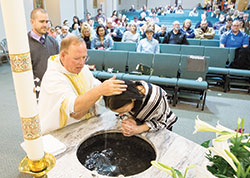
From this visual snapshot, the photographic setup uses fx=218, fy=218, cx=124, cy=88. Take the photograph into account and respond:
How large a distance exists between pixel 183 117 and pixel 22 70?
3.70m

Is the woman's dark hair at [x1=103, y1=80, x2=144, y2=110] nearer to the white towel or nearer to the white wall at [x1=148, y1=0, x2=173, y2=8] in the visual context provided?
the white towel

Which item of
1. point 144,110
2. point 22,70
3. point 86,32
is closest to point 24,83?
point 22,70

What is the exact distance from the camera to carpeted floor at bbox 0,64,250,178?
2.88 metres

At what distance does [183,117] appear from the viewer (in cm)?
400

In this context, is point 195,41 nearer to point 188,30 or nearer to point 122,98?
point 188,30

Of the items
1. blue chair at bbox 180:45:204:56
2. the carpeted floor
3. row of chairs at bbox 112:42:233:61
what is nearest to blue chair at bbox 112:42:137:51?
row of chairs at bbox 112:42:233:61

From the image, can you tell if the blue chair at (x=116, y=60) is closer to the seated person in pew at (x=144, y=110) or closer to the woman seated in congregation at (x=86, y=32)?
the woman seated in congregation at (x=86, y=32)

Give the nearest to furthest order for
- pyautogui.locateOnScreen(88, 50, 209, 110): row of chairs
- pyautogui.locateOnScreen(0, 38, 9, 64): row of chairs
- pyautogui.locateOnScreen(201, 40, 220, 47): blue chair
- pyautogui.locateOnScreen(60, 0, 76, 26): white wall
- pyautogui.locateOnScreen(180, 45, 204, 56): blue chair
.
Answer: pyautogui.locateOnScreen(88, 50, 209, 110): row of chairs < pyautogui.locateOnScreen(180, 45, 204, 56): blue chair < pyautogui.locateOnScreen(201, 40, 220, 47): blue chair < pyautogui.locateOnScreen(0, 38, 9, 64): row of chairs < pyautogui.locateOnScreen(60, 0, 76, 26): white wall

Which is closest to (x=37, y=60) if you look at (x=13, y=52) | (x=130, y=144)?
(x=130, y=144)

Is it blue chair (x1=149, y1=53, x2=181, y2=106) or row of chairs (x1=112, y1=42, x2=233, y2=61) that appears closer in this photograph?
blue chair (x1=149, y1=53, x2=181, y2=106)

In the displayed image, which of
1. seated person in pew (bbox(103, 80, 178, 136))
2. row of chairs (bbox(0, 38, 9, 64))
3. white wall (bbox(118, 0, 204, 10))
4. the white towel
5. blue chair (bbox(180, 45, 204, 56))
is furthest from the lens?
white wall (bbox(118, 0, 204, 10))

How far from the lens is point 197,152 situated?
5.05 ft

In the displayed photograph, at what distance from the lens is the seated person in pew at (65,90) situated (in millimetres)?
1551

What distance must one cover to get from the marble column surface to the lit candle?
0.73 meters
